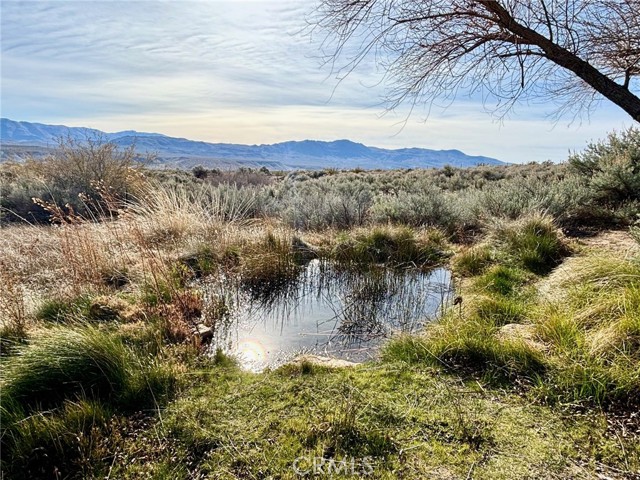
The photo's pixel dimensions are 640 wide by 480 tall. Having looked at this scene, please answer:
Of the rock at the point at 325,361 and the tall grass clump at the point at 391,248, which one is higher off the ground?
the tall grass clump at the point at 391,248

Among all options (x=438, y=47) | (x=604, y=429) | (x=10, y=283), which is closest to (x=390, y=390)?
(x=604, y=429)

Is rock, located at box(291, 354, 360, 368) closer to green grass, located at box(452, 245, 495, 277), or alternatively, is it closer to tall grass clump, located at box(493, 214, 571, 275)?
green grass, located at box(452, 245, 495, 277)

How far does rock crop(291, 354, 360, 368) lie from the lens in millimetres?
3193

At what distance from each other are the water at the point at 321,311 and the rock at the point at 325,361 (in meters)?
0.24

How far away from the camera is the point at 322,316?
4.59 m

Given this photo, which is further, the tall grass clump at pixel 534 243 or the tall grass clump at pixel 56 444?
the tall grass clump at pixel 534 243

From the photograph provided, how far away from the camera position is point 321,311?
4.75m

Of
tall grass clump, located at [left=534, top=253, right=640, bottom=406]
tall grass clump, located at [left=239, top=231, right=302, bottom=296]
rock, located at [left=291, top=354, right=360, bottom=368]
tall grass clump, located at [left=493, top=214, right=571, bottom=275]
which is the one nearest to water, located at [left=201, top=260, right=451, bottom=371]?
tall grass clump, located at [left=239, top=231, right=302, bottom=296]

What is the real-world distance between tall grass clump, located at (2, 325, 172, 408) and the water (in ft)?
3.00

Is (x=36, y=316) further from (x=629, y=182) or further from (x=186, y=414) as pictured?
(x=629, y=182)

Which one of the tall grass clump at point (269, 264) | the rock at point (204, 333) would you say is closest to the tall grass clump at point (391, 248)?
the tall grass clump at point (269, 264)

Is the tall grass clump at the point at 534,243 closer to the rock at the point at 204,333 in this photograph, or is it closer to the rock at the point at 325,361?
the rock at the point at 325,361

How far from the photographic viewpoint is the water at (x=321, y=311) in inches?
151

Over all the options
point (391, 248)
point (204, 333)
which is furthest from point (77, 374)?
point (391, 248)
